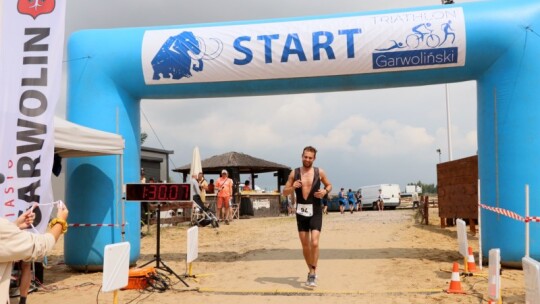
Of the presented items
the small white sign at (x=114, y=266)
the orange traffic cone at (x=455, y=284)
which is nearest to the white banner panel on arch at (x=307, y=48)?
the orange traffic cone at (x=455, y=284)

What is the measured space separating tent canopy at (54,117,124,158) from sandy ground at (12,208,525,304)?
1.94 m

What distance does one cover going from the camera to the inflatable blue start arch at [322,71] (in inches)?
297

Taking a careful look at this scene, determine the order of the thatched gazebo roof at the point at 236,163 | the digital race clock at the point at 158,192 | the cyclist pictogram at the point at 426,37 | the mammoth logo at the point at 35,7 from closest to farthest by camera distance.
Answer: the mammoth logo at the point at 35,7
the digital race clock at the point at 158,192
the cyclist pictogram at the point at 426,37
the thatched gazebo roof at the point at 236,163

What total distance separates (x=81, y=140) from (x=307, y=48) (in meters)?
3.72

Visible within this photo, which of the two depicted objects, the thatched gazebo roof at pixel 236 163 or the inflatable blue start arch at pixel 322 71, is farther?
the thatched gazebo roof at pixel 236 163

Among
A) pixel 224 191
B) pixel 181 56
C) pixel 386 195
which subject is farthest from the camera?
pixel 386 195

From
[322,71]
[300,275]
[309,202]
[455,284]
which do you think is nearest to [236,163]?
[322,71]

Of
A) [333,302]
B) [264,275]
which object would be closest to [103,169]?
[264,275]

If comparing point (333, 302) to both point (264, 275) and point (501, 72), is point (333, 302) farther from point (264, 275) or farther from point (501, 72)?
point (501, 72)

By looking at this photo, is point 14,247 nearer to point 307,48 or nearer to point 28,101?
point 28,101

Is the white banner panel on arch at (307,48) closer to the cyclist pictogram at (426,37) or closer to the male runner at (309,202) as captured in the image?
the cyclist pictogram at (426,37)

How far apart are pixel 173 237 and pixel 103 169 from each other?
16.7 ft

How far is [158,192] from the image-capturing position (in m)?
7.01

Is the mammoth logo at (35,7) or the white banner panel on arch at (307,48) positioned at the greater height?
the white banner panel on arch at (307,48)
